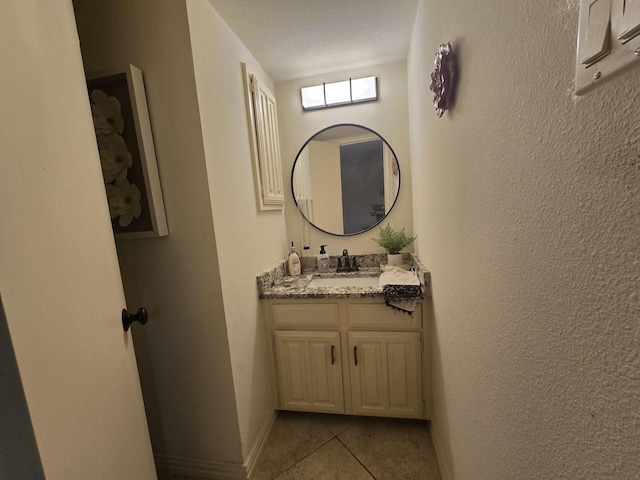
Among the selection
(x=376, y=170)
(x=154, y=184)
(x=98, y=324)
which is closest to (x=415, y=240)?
(x=376, y=170)

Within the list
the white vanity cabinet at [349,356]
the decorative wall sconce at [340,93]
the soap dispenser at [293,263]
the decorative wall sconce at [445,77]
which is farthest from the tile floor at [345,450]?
the decorative wall sconce at [340,93]

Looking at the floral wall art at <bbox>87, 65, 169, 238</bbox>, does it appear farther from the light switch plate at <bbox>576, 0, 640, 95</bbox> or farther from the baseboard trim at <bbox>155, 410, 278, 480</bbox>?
the light switch plate at <bbox>576, 0, 640, 95</bbox>

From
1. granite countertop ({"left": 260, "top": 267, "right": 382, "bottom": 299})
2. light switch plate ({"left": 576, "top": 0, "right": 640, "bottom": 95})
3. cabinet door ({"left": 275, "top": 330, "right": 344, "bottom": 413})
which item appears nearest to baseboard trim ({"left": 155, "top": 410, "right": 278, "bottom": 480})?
cabinet door ({"left": 275, "top": 330, "right": 344, "bottom": 413})

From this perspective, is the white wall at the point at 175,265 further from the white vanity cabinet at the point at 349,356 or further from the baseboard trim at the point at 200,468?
the white vanity cabinet at the point at 349,356

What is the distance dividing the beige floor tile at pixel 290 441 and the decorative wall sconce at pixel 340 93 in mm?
2096

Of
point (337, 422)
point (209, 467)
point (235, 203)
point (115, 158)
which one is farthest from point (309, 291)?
point (115, 158)

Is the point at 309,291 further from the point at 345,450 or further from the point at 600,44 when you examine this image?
the point at 600,44

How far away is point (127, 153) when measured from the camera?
1.07 m

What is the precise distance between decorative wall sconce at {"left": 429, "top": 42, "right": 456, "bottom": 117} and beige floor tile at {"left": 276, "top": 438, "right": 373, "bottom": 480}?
5.46ft

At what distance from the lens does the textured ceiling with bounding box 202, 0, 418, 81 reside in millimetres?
1235

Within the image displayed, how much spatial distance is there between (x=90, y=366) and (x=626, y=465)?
1.02m

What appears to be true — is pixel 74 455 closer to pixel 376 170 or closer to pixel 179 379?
pixel 179 379

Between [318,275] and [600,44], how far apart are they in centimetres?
171

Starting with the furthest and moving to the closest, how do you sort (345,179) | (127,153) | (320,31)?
(345,179), (320,31), (127,153)
